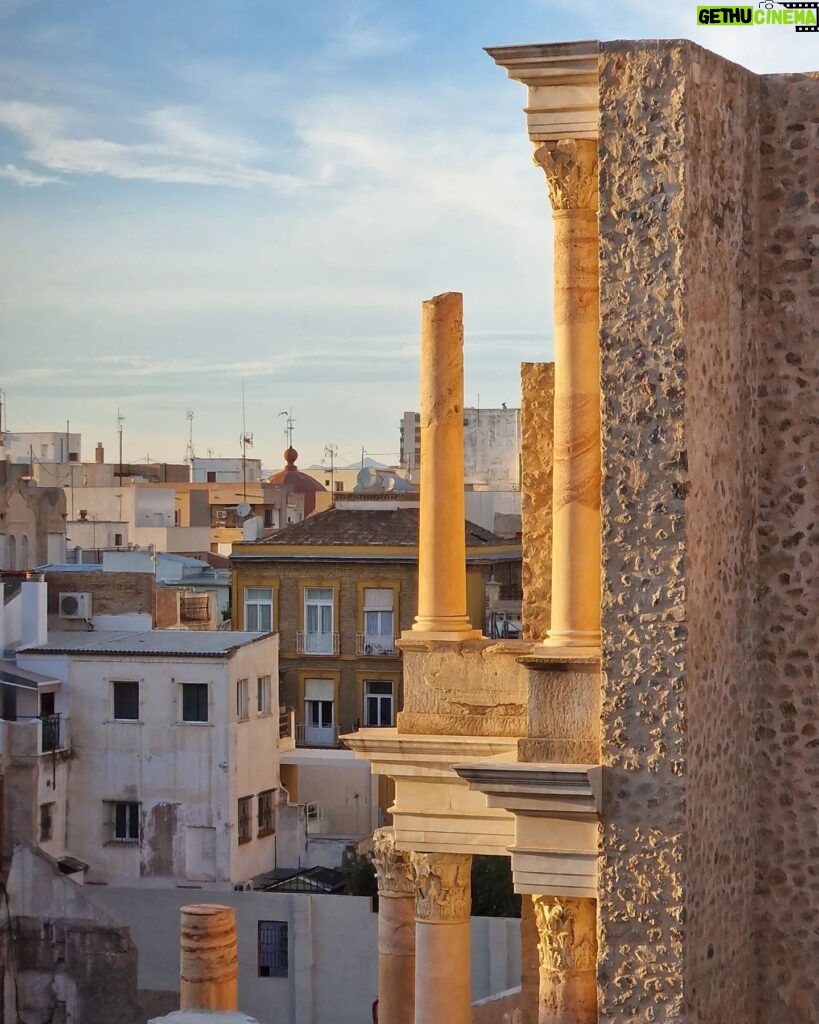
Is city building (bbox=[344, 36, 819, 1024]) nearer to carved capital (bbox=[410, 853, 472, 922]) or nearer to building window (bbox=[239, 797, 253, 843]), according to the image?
carved capital (bbox=[410, 853, 472, 922])

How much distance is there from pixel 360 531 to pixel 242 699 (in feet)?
21.6

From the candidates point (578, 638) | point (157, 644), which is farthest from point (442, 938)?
point (157, 644)

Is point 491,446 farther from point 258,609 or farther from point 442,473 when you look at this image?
point 442,473

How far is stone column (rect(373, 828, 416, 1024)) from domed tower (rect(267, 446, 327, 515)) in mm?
45503

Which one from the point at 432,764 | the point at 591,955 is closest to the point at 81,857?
the point at 432,764

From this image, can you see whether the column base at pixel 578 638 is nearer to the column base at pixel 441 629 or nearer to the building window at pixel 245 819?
the column base at pixel 441 629

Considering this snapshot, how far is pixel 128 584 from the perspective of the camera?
37.2 meters

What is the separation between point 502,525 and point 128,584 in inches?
361

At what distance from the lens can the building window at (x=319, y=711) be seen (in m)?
37.2

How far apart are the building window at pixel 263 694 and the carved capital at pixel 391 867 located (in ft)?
61.5

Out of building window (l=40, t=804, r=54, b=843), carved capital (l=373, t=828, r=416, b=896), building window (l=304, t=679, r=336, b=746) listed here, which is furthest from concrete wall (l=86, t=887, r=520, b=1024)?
carved capital (l=373, t=828, r=416, b=896)

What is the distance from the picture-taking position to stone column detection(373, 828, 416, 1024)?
1381 cm

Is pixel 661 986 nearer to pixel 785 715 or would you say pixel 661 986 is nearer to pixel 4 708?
pixel 785 715

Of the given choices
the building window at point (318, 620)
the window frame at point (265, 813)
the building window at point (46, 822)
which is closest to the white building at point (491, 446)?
the building window at point (318, 620)
